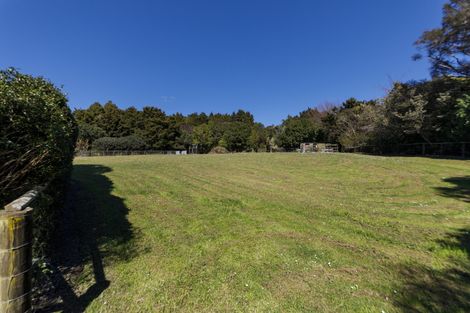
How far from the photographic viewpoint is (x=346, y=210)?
6016 millimetres

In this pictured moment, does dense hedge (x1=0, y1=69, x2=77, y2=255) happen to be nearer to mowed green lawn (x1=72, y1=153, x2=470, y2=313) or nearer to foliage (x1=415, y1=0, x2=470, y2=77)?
mowed green lawn (x1=72, y1=153, x2=470, y2=313)

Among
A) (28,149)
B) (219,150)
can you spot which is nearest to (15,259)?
(28,149)

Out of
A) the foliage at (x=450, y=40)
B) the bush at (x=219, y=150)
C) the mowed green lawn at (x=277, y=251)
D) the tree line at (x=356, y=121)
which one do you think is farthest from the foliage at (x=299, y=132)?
the mowed green lawn at (x=277, y=251)

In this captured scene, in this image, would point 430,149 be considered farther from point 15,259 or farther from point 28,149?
point 15,259

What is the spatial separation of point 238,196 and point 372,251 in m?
4.17

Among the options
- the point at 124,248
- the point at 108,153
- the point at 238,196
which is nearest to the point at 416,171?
the point at 238,196

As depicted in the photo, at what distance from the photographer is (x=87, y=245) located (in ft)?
13.1

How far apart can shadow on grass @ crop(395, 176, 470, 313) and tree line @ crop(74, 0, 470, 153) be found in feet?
40.2

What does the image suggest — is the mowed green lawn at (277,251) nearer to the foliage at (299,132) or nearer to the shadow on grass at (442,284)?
the shadow on grass at (442,284)

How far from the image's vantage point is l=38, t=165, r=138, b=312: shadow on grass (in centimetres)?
276

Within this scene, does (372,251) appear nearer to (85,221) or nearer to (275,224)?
(275,224)

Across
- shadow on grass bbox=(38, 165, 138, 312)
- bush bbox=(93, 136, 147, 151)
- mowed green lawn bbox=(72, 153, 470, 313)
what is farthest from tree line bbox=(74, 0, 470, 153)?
shadow on grass bbox=(38, 165, 138, 312)

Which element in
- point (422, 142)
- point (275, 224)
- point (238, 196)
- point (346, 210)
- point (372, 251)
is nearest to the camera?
point (372, 251)

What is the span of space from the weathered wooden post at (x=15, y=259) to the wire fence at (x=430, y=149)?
23857mm
